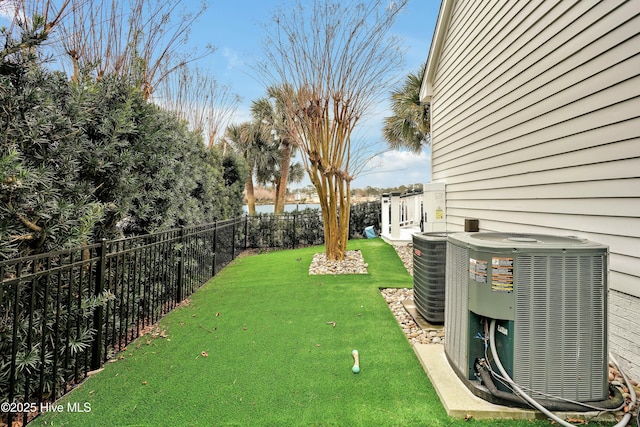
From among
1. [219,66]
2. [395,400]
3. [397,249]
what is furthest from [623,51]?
[219,66]

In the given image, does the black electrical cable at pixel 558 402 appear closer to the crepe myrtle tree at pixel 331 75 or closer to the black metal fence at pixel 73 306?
the black metal fence at pixel 73 306

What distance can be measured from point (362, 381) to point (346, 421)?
0.47 meters

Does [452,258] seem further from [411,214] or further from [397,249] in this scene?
[411,214]

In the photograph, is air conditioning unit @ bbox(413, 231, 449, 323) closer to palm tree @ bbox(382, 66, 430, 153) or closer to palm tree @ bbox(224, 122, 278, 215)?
palm tree @ bbox(382, 66, 430, 153)

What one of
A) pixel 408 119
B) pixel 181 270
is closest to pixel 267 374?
pixel 181 270

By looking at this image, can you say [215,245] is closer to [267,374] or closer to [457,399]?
[267,374]

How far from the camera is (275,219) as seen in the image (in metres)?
10.5

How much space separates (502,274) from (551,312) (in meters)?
0.35

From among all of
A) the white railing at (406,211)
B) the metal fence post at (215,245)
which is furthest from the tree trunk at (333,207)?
the white railing at (406,211)

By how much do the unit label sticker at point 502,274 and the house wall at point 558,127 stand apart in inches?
48.2

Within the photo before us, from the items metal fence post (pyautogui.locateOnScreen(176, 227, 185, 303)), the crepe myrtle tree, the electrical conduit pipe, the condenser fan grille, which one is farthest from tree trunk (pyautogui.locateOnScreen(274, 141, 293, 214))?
the condenser fan grille

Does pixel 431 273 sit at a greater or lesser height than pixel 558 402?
greater

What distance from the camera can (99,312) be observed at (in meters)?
2.65

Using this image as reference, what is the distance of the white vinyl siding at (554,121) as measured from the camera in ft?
7.64
